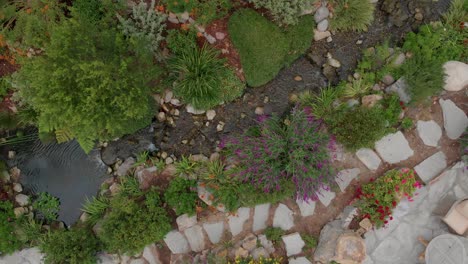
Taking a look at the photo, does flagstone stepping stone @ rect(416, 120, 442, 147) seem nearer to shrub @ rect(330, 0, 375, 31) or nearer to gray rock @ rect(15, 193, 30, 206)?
shrub @ rect(330, 0, 375, 31)

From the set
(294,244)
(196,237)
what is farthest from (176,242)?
(294,244)

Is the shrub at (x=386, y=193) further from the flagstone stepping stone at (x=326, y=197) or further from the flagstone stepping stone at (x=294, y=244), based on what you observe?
the flagstone stepping stone at (x=294, y=244)

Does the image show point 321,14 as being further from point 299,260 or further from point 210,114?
point 299,260

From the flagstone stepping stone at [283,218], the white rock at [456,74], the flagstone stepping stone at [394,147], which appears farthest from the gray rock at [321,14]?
the flagstone stepping stone at [283,218]

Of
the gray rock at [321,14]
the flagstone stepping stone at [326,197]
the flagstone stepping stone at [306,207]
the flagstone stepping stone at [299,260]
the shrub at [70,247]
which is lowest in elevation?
the shrub at [70,247]

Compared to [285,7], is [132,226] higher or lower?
lower

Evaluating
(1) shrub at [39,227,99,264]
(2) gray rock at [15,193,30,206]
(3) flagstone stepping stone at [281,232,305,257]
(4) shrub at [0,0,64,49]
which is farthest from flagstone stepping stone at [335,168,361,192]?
(2) gray rock at [15,193,30,206]
